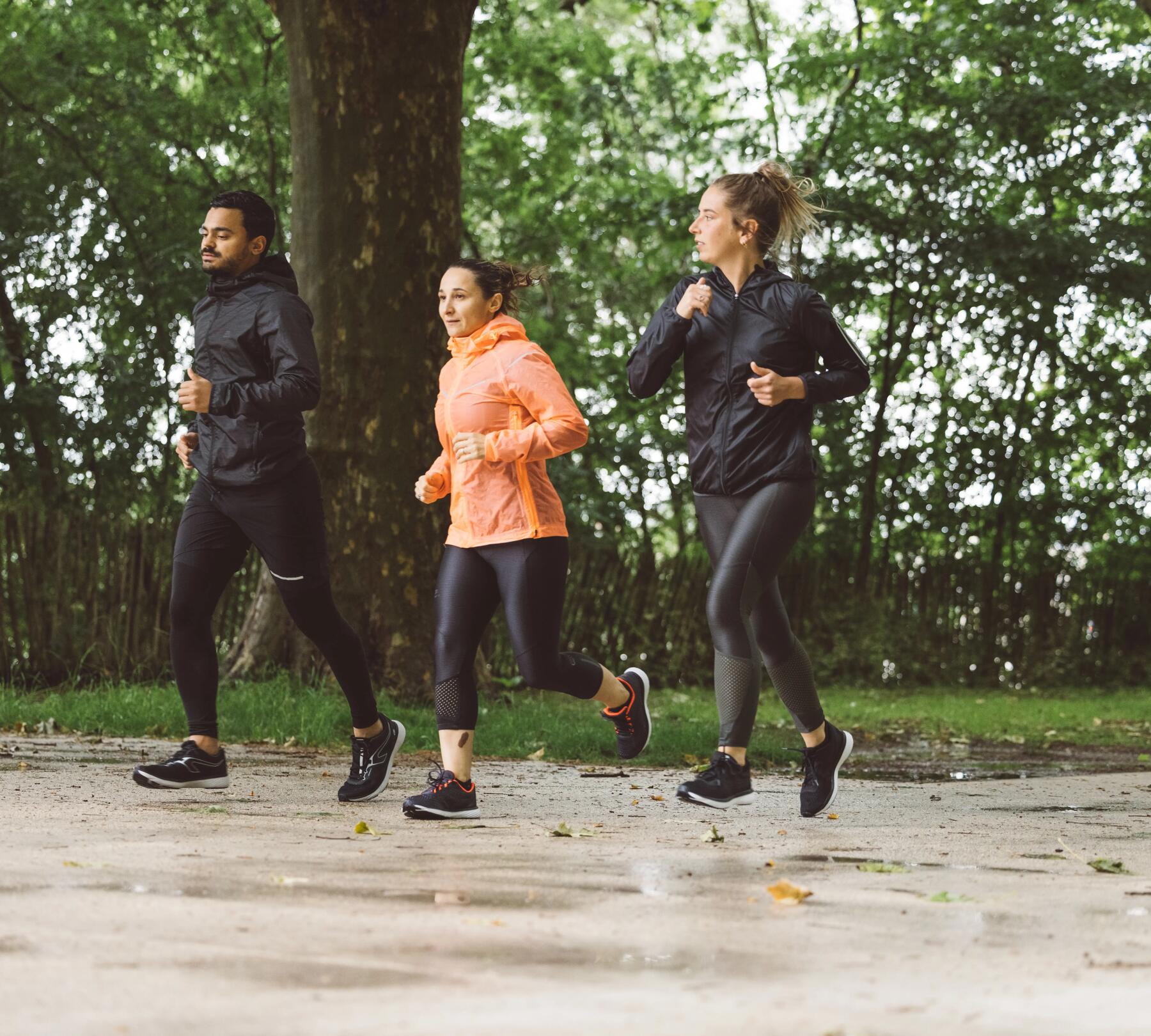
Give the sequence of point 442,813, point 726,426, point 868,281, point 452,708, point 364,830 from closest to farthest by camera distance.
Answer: point 364,830
point 442,813
point 452,708
point 726,426
point 868,281

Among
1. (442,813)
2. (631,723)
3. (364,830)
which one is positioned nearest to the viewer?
(364,830)

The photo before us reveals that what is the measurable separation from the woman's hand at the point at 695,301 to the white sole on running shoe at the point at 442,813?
1814 millimetres

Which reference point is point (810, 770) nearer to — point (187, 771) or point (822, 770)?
point (822, 770)

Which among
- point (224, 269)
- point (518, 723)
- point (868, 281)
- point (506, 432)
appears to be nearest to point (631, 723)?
point (506, 432)

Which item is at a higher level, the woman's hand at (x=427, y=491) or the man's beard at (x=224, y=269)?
the man's beard at (x=224, y=269)

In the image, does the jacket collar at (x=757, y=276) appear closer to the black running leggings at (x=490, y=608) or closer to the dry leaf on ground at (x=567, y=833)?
the black running leggings at (x=490, y=608)

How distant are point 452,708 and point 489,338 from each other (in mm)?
1233

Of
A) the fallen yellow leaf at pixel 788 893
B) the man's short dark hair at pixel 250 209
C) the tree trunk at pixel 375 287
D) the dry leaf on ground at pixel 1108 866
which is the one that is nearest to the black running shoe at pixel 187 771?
the man's short dark hair at pixel 250 209

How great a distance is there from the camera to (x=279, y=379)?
4.99 metres

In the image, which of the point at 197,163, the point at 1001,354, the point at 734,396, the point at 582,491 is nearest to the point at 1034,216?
the point at 1001,354

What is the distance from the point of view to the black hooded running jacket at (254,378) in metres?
5.02

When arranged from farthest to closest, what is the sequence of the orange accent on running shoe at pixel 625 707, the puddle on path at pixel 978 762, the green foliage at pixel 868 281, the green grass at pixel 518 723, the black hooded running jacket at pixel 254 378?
the green foliage at pixel 868 281
the green grass at pixel 518 723
the puddle on path at pixel 978 762
the orange accent on running shoe at pixel 625 707
the black hooded running jacket at pixel 254 378

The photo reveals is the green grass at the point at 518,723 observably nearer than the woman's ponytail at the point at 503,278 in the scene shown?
No

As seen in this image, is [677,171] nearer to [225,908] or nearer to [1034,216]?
[1034,216]
